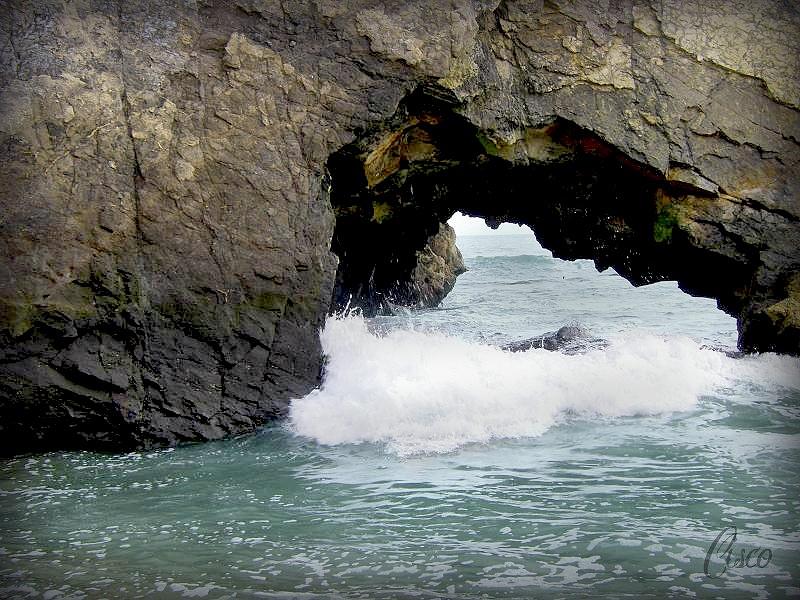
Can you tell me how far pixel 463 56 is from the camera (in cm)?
685

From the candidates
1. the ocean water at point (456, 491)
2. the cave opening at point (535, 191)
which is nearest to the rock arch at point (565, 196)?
the cave opening at point (535, 191)

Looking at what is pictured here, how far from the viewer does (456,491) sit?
4824mm

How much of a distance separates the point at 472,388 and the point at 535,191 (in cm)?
265

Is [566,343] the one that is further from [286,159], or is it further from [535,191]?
[286,159]

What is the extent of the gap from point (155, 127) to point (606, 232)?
4.69 m

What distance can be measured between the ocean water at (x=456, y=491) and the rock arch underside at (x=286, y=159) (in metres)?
0.61

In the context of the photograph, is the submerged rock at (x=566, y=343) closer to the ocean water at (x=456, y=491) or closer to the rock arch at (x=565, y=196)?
the ocean water at (x=456, y=491)

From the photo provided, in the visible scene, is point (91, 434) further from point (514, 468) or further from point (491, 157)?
point (491, 157)

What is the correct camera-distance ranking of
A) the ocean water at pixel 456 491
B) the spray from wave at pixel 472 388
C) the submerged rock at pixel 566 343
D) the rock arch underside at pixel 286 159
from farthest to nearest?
the submerged rock at pixel 566 343 < the spray from wave at pixel 472 388 < the rock arch underside at pixel 286 159 < the ocean water at pixel 456 491

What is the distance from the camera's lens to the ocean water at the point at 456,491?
12.2ft

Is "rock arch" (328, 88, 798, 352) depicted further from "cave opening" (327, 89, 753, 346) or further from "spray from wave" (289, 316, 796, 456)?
"spray from wave" (289, 316, 796, 456)

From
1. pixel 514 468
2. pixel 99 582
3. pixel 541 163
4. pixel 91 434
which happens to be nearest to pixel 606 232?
pixel 541 163

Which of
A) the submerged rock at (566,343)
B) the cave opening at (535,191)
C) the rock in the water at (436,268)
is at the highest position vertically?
the cave opening at (535,191)

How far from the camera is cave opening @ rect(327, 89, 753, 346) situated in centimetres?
720
